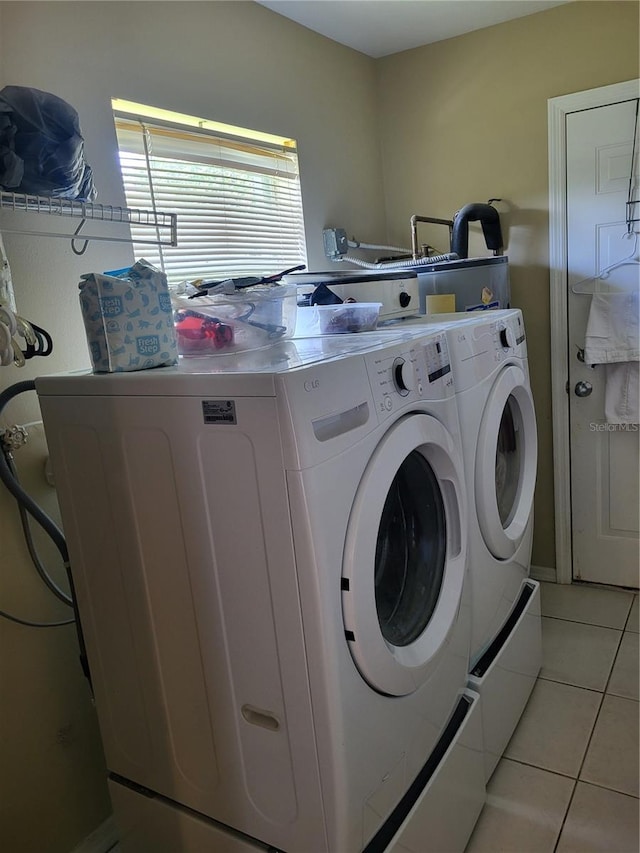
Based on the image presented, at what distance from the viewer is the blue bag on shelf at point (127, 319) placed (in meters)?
1.18

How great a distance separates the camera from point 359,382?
1075mm

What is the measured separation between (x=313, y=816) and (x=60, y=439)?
85 centimetres

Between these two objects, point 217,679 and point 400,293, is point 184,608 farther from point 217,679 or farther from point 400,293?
point 400,293

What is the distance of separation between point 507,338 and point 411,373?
2.30ft

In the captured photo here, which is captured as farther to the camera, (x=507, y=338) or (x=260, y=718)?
(x=507, y=338)

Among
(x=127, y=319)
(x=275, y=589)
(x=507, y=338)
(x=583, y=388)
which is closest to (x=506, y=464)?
(x=507, y=338)

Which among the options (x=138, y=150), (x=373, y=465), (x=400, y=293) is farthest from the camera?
(x=400, y=293)

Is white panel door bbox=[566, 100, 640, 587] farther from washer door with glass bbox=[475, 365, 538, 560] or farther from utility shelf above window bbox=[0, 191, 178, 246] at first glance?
utility shelf above window bbox=[0, 191, 178, 246]

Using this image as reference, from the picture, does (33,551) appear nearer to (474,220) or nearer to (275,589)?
(275,589)

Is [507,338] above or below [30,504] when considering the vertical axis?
above

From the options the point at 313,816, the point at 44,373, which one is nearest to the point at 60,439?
the point at 44,373

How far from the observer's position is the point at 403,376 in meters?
1.20

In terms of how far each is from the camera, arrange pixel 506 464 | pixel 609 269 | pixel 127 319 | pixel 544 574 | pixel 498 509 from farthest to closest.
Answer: pixel 544 574 < pixel 609 269 < pixel 506 464 < pixel 498 509 < pixel 127 319

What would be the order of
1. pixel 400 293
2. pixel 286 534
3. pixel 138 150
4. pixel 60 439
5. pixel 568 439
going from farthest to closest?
pixel 568 439, pixel 400 293, pixel 138 150, pixel 60 439, pixel 286 534
